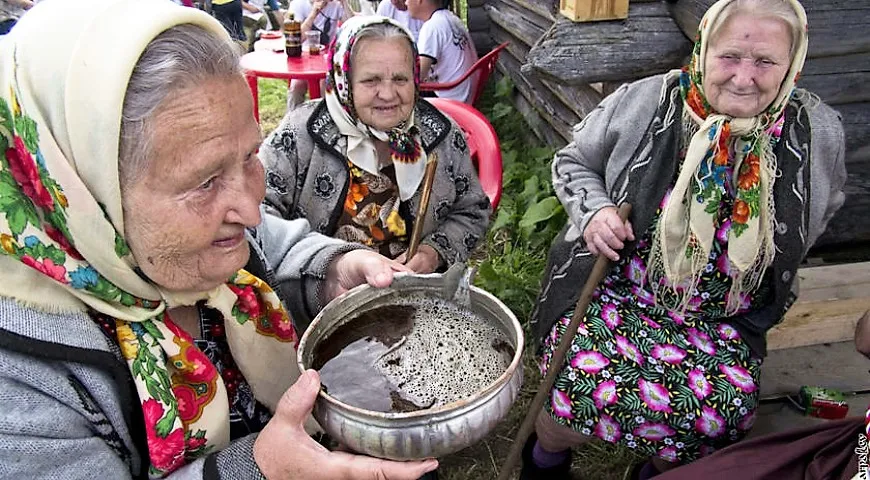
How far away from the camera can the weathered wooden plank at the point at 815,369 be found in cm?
249

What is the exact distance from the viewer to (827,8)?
2896 mm

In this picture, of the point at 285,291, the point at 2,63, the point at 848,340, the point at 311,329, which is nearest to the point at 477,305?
the point at 311,329

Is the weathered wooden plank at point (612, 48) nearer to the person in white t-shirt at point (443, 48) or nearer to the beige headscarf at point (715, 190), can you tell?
the beige headscarf at point (715, 190)

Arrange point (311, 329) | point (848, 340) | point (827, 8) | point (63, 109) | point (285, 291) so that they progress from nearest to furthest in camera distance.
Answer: point (63, 109)
point (311, 329)
point (285, 291)
point (848, 340)
point (827, 8)

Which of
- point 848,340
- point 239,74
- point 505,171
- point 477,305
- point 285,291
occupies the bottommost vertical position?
point 505,171

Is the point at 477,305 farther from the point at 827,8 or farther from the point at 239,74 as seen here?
the point at 827,8

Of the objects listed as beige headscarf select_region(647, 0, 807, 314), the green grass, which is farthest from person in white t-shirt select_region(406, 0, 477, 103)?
beige headscarf select_region(647, 0, 807, 314)

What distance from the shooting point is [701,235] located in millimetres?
2096

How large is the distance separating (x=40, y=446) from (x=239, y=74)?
26.6 inches

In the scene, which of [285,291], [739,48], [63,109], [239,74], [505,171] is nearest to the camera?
[63,109]

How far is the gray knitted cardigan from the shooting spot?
1.06 metres

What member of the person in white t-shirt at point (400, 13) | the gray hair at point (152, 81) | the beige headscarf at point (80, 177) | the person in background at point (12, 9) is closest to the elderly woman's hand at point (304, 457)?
the beige headscarf at point (80, 177)

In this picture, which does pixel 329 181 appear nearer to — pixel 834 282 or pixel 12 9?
pixel 834 282

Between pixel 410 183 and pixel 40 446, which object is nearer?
pixel 40 446
